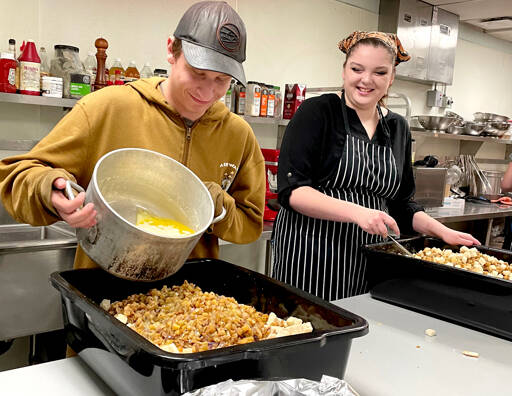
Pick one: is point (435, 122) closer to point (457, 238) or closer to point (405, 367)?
point (457, 238)

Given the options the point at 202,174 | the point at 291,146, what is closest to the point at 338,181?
the point at 291,146

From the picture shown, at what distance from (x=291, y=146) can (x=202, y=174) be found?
0.49 metres

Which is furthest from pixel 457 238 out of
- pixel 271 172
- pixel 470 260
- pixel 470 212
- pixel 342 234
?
pixel 470 212

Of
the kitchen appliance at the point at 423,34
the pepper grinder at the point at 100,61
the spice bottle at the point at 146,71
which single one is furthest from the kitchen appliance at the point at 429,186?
the pepper grinder at the point at 100,61

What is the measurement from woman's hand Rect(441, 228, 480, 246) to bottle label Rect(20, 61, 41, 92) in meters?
1.98

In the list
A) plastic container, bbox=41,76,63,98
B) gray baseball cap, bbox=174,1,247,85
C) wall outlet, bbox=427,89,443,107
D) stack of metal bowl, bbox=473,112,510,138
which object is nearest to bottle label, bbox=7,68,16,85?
plastic container, bbox=41,76,63,98

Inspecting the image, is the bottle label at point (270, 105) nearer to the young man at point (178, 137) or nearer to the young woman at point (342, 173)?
the young woman at point (342, 173)

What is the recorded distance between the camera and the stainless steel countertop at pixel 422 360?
104 centimetres

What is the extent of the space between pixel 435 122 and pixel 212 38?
397 cm

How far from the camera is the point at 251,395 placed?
711mm

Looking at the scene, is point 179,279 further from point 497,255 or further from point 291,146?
point 497,255

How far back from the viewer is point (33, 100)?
240 centimetres

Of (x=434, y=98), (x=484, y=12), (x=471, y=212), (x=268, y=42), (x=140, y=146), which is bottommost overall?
(x=471, y=212)

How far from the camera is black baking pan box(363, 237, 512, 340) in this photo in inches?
52.9
